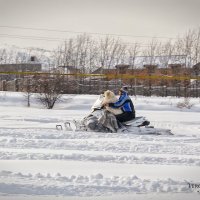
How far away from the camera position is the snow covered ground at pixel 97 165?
5133 mm

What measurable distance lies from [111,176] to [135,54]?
21241mm

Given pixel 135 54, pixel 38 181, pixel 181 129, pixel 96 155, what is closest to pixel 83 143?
pixel 96 155

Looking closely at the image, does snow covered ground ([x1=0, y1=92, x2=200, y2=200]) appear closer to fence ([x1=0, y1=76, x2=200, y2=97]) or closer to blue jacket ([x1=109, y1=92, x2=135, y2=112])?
blue jacket ([x1=109, y1=92, x2=135, y2=112])

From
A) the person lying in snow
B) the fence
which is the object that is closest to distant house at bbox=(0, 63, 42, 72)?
the fence

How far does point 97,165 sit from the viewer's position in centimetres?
675

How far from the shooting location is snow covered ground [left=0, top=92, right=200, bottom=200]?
16.8 feet

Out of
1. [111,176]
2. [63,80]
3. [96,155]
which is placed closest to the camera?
[111,176]

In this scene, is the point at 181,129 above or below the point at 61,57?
below

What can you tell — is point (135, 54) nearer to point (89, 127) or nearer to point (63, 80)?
point (63, 80)

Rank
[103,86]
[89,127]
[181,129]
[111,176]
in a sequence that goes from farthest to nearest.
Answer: [103,86] < [181,129] < [89,127] < [111,176]

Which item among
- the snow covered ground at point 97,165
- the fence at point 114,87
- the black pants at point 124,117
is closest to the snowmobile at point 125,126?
the black pants at point 124,117

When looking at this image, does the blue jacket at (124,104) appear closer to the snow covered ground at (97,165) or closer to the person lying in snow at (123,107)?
the person lying in snow at (123,107)

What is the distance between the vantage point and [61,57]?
26.9m

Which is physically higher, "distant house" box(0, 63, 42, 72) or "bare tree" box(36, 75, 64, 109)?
"distant house" box(0, 63, 42, 72)
